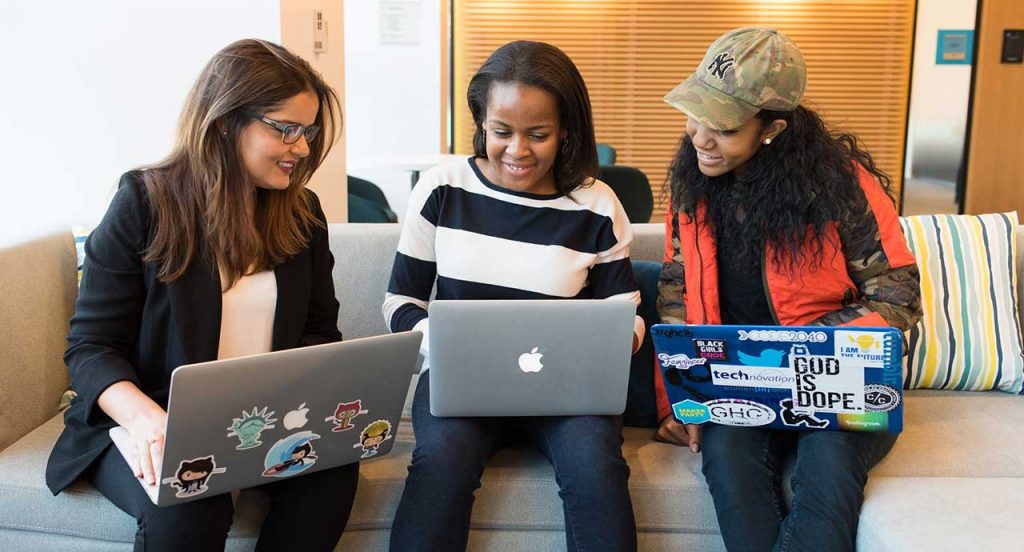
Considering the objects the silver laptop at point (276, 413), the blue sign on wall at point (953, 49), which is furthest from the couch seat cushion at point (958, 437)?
the blue sign on wall at point (953, 49)

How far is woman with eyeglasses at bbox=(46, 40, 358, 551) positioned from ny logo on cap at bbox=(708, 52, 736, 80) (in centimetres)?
74

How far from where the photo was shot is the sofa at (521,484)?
1604 mm

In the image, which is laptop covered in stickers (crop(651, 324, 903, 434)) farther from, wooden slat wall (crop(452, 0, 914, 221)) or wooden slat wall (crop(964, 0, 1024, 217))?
wooden slat wall (crop(452, 0, 914, 221))

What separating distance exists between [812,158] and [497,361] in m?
0.75

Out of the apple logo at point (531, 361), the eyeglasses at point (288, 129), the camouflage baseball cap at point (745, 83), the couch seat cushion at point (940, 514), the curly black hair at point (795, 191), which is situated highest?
the camouflage baseball cap at point (745, 83)

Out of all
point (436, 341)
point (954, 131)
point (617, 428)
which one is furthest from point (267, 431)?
point (954, 131)

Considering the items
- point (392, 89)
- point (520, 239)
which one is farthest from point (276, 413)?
point (392, 89)

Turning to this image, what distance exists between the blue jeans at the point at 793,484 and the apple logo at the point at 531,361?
1.24 ft

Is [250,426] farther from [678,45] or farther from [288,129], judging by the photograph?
[678,45]

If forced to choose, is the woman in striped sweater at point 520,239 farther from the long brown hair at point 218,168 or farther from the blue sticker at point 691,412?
the long brown hair at point 218,168

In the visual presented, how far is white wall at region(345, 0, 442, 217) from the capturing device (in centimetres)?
573

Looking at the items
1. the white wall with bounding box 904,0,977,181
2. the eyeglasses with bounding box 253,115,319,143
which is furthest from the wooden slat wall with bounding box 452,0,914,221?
the eyeglasses with bounding box 253,115,319,143

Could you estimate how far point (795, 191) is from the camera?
1829 millimetres

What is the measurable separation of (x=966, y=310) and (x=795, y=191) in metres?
0.67
